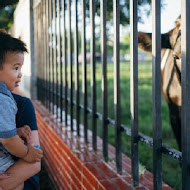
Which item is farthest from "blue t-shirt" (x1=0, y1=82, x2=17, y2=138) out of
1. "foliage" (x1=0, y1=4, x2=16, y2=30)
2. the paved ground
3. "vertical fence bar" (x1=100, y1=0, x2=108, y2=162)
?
the paved ground

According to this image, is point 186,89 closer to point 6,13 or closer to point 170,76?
point 170,76

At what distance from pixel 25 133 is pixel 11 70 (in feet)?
1.21

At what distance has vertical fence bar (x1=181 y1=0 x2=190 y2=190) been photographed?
59.1 inches

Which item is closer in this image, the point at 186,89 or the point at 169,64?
the point at 186,89

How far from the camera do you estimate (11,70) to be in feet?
5.76

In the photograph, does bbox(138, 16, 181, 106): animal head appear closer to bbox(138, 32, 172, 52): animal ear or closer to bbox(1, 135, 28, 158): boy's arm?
bbox(138, 32, 172, 52): animal ear

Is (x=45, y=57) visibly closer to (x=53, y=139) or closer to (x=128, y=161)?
(x=53, y=139)

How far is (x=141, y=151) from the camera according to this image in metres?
4.25

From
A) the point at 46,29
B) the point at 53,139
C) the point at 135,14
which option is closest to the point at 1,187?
the point at 135,14

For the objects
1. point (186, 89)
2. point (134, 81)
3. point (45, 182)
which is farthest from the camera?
point (45, 182)

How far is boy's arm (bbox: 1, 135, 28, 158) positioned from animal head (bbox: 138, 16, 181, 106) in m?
1.84

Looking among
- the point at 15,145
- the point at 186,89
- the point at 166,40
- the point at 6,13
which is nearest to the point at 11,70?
the point at 15,145

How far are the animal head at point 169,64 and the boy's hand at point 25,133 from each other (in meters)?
1.68

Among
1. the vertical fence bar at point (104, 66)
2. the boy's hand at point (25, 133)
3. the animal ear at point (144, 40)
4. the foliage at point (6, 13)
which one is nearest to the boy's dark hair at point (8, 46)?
the foliage at point (6, 13)
